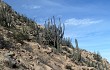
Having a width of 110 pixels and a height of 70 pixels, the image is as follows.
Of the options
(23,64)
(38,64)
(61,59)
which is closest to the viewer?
(23,64)

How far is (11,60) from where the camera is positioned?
2205 centimetres

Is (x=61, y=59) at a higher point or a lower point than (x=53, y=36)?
lower

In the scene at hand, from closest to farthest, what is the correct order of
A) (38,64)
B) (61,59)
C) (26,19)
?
(38,64)
(61,59)
(26,19)

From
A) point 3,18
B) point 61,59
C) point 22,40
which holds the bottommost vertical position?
point 61,59

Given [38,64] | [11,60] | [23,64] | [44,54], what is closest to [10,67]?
[11,60]

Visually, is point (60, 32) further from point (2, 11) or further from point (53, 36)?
point (2, 11)

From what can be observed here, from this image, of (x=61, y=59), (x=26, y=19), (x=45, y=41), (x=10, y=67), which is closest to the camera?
(x=10, y=67)

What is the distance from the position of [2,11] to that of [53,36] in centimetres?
743

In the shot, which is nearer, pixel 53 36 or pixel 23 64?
pixel 23 64

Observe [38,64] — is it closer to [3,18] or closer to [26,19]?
[3,18]

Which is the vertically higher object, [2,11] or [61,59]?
[2,11]

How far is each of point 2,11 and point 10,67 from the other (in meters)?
11.4

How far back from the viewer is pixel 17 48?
2667 cm

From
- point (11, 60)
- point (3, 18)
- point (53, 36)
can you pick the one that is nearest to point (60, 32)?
point (53, 36)
